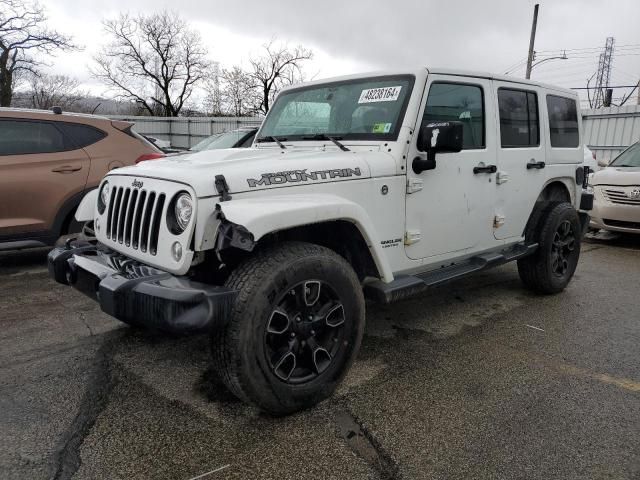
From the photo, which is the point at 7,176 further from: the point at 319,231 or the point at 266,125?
the point at 319,231

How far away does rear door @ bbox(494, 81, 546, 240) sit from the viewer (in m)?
4.01

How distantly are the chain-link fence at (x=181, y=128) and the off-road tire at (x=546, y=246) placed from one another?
16.9 meters

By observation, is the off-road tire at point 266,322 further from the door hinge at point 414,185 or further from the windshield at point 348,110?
the windshield at point 348,110

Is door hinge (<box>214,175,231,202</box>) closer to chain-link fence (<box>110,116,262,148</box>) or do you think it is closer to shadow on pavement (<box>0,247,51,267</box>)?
shadow on pavement (<box>0,247,51,267</box>)

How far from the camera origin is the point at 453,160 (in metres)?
3.52

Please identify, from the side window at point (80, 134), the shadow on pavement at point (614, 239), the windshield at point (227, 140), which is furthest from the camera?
the windshield at point (227, 140)

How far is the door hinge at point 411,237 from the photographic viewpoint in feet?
10.8

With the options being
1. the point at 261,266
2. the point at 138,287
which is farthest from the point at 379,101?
the point at 138,287

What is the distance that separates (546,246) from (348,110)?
235 centimetres

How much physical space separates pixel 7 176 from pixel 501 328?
4946 mm

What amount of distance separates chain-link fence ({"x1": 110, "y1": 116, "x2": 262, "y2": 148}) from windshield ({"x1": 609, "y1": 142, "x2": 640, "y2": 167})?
1488cm

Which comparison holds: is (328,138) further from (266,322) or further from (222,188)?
(266,322)

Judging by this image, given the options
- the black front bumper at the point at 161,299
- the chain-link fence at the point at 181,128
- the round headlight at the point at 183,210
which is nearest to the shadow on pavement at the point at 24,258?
the black front bumper at the point at 161,299

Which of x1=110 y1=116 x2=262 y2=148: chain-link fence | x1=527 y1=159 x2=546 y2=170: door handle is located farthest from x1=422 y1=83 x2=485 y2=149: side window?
x1=110 y1=116 x2=262 y2=148: chain-link fence
